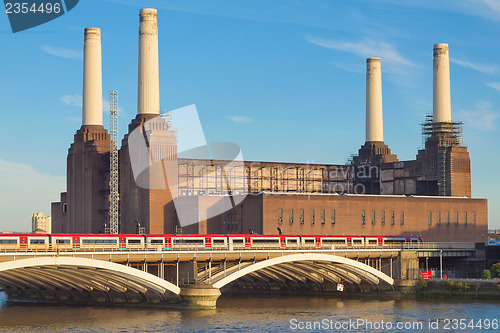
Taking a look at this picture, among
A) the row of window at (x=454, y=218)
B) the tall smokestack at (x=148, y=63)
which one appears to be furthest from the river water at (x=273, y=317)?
the tall smokestack at (x=148, y=63)

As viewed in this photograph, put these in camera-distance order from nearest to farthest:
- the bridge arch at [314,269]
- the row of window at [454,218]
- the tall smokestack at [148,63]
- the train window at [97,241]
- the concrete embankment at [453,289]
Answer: the train window at [97,241] → the bridge arch at [314,269] → the concrete embankment at [453,289] → the tall smokestack at [148,63] → the row of window at [454,218]

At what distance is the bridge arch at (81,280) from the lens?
79188mm

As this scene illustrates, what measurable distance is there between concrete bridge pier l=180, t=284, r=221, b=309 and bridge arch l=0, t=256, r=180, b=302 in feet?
3.69

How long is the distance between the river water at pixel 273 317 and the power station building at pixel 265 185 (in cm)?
3290

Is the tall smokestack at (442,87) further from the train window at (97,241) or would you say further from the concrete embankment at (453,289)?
the train window at (97,241)

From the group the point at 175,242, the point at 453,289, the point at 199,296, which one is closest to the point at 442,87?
the point at 453,289


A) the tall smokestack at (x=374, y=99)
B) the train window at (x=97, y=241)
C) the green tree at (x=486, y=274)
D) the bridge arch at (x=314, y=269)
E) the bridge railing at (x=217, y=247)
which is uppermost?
the tall smokestack at (x=374, y=99)

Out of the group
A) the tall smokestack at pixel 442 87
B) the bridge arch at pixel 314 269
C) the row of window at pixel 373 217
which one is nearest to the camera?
the bridge arch at pixel 314 269

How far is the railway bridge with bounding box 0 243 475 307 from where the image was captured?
83.6 metres

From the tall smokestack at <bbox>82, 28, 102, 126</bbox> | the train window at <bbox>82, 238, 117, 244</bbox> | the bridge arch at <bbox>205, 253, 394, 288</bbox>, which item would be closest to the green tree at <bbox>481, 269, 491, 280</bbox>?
the bridge arch at <bbox>205, 253, 394, 288</bbox>

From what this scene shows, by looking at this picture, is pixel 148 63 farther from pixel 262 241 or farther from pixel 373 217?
pixel 262 241

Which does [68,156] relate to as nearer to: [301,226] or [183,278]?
[301,226]

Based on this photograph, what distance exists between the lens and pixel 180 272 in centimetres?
9381

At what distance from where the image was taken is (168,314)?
87.0 meters
